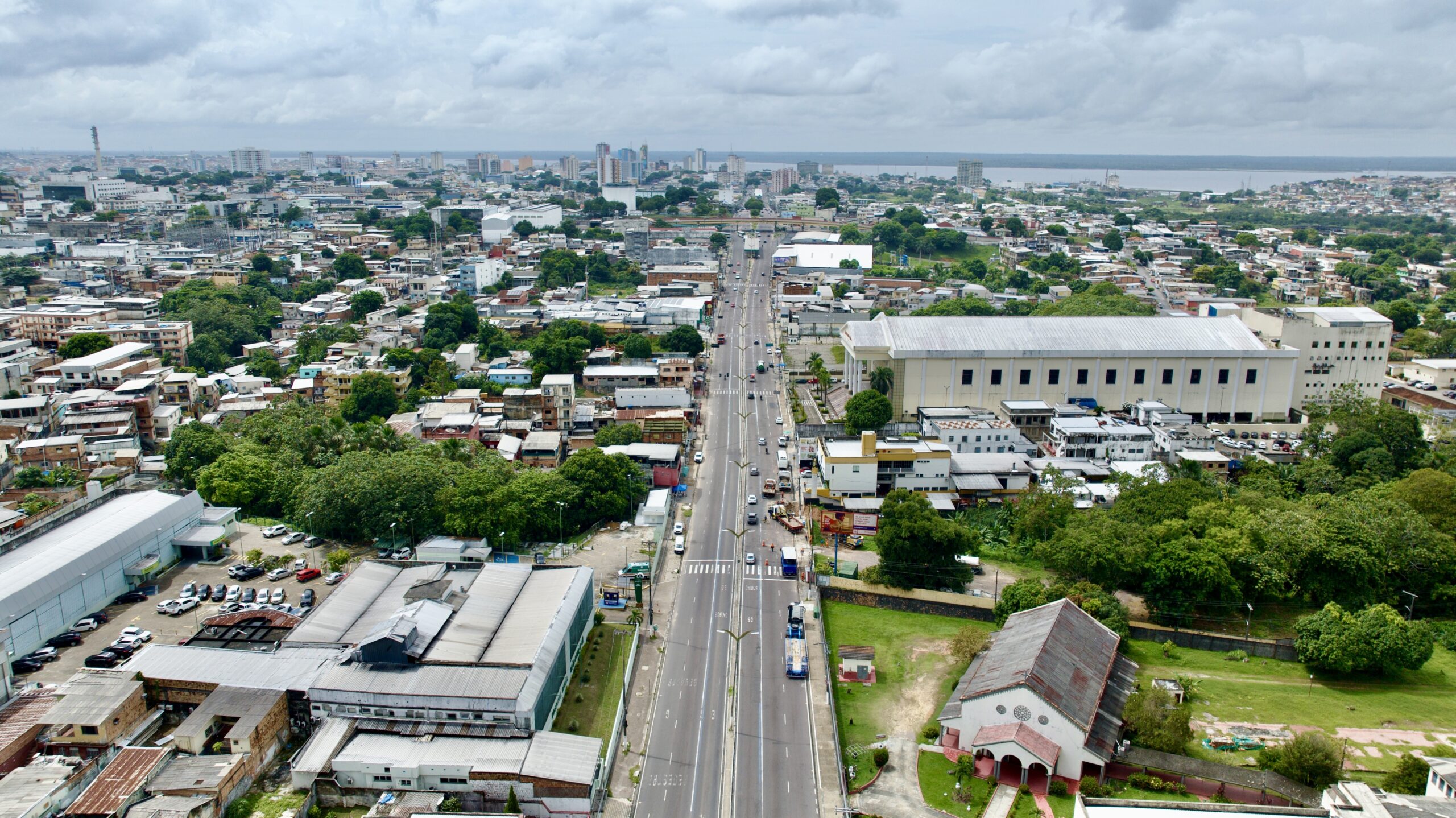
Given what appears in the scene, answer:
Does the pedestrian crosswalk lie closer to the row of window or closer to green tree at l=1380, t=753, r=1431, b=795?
green tree at l=1380, t=753, r=1431, b=795

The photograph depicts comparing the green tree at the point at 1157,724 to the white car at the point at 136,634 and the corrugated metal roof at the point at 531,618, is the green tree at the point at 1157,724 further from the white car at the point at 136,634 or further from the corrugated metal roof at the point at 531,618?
the white car at the point at 136,634

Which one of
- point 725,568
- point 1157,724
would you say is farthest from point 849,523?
point 1157,724

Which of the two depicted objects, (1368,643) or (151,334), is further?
(151,334)

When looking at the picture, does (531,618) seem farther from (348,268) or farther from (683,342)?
(348,268)

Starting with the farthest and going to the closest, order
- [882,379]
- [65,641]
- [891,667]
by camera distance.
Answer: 1. [882,379]
2. [891,667]
3. [65,641]

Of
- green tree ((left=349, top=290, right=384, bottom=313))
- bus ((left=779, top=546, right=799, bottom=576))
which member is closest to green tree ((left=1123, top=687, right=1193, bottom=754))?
bus ((left=779, top=546, right=799, bottom=576))

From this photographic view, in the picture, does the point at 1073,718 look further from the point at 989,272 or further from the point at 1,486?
the point at 989,272
